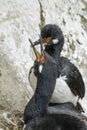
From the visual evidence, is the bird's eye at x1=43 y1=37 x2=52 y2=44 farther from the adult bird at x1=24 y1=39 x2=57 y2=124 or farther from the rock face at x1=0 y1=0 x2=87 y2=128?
the adult bird at x1=24 y1=39 x2=57 y2=124

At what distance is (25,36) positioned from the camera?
11.5 meters

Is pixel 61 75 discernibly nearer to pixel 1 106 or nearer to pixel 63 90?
pixel 63 90

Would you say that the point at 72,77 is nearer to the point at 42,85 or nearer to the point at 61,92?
the point at 61,92

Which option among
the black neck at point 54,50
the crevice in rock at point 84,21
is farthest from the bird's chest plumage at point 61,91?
the crevice in rock at point 84,21

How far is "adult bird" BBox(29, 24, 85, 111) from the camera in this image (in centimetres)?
1031

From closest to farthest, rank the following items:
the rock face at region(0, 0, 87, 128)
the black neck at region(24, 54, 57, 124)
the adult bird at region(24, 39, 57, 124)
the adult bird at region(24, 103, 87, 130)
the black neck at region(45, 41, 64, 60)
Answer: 1. the adult bird at region(24, 103, 87, 130)
2. the adult bird at region(24, 39, 57, 124)
3. the black neck at region(24, 54, 57, 124)
4. the black neck at region(45, 41, 64, 60)
5. the rock face at region(0, 0, 87, 128)

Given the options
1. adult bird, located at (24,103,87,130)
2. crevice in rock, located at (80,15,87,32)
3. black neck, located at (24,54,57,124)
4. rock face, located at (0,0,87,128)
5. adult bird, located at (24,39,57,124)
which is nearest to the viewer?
adult bird, located at (24,103,87,130)

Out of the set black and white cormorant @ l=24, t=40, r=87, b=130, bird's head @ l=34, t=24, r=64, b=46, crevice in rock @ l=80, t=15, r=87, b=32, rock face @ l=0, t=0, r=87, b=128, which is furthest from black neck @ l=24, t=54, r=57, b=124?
crevice in rock @ l=80, t=15, r=87, b=32

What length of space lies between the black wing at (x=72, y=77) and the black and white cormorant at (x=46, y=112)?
122 centimetres

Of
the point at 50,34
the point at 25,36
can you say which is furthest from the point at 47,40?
the point at 25,36

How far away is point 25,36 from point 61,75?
1.35 metres

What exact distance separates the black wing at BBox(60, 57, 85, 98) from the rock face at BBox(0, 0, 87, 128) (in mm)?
617

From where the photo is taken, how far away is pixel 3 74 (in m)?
10.7

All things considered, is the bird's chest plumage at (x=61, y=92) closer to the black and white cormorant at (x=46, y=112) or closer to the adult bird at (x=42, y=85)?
the black and white cormorant at (x=46, y=112)
